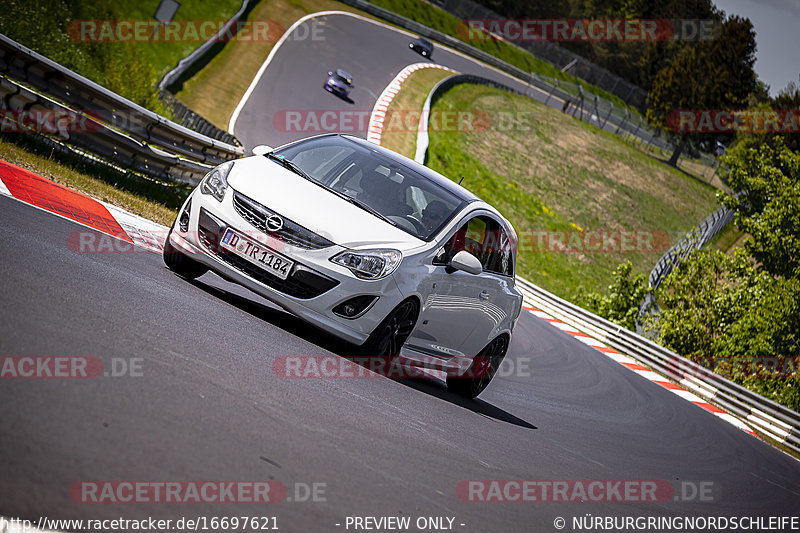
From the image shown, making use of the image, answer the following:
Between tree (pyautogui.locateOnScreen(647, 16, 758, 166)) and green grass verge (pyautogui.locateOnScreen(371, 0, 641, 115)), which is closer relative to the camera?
green grass verge (pyautogui.locateOnScreen(371, 0, 641, 115))

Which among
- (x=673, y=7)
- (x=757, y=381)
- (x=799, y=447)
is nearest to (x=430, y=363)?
(x=799, y=447)

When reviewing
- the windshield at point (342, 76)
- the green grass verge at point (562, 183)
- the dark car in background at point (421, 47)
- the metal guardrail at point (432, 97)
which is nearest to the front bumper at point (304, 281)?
the metal guardrail at point (432, 97)

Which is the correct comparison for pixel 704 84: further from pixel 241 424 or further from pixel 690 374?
pixel 241 424

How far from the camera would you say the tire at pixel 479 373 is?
8.92m

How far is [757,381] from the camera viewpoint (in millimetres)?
23781

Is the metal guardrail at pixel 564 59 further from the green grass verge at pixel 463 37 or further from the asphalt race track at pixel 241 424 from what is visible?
the asphalt race track at pixel 241 424

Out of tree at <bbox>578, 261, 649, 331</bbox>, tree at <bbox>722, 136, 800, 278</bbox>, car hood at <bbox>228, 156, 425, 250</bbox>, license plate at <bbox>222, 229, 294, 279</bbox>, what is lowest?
tree at <bbox>578, 261, 649, 331</bbox>

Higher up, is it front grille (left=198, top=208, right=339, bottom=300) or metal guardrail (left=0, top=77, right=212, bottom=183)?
front grille (left=198, top=208, right=339, bottom=300)

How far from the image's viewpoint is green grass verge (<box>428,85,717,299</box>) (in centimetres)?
3578

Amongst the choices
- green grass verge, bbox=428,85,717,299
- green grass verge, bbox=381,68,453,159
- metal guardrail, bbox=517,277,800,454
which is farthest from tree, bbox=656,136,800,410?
green grass verge, bbox=381,68,453,159

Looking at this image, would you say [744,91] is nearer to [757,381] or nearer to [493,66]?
[493,66]

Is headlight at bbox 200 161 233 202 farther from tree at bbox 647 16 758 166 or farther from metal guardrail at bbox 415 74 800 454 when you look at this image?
tree at bbox 647 16 758 166

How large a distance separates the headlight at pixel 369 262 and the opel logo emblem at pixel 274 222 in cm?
50

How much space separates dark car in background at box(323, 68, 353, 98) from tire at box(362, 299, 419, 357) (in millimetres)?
31714
